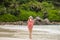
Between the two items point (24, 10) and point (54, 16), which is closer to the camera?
point (54, 16)

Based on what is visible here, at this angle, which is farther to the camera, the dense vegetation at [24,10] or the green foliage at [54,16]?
the green foliage at [54,16]

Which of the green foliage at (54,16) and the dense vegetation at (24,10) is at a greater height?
the dense vegetation at (24,10)

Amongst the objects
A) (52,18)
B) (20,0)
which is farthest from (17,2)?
(52,18)

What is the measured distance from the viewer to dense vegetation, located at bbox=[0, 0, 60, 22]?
3678cm

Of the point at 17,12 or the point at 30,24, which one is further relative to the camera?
the point at 17,12

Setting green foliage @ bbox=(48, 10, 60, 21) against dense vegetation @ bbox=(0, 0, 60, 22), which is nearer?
dense vegetation @ bbox=(0, 0, 60, 22)

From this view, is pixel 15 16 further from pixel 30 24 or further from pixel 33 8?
pixel 30 24

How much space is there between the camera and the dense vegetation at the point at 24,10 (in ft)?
121

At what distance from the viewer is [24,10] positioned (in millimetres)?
39562

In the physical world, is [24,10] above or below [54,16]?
above

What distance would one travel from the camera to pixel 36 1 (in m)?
43.8

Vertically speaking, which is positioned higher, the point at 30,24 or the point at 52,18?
the point at 30,24

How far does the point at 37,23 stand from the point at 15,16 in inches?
152

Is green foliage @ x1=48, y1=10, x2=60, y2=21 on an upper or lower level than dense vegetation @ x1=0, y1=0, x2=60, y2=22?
lower
